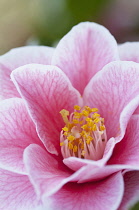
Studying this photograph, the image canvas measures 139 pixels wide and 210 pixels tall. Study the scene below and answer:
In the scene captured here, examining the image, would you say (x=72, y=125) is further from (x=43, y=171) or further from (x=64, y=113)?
(x=43, y=171)

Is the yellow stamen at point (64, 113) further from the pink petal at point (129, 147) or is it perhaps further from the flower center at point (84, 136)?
the pink petal at point (129, 147)

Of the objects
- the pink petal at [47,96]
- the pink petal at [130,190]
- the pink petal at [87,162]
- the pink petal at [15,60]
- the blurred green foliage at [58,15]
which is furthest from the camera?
the blurred green foliage at [58,15]

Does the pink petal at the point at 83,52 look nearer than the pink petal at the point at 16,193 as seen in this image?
No

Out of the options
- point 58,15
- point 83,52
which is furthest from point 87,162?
point 58,15

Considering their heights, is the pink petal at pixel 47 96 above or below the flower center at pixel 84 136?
above

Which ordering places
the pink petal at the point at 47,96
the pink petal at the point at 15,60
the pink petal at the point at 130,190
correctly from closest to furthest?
the pink petal at the point at 130,190
the pink petal at the point at 47,96
the pink petal at the point at 15,60

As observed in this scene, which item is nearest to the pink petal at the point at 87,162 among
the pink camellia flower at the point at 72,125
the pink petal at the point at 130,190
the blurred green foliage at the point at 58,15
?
the pink camellia flower at the point at 72,125

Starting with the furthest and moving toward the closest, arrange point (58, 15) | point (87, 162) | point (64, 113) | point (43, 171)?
point (58, 15) → point (64, 113) → point (43, 171) → point (87, 162)

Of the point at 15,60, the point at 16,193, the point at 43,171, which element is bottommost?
the point at 16,193
